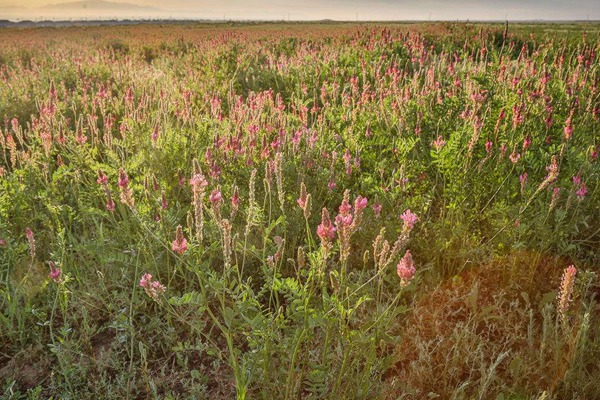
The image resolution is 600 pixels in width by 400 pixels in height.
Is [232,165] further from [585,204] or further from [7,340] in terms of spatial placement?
[585,204]

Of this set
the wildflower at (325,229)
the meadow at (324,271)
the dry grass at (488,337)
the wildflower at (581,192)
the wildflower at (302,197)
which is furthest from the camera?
the wildflower at (581,192)

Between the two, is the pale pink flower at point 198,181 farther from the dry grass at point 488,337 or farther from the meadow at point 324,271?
the dry grass at point 488,337

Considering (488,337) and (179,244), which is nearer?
(179,244)

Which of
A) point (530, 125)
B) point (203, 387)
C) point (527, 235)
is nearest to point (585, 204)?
point (527, 235)

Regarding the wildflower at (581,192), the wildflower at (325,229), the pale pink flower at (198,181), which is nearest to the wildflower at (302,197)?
the wildflower at (325,229)

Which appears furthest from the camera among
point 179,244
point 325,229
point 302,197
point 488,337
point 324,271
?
point 488,337

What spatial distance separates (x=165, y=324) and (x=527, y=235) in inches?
89.4

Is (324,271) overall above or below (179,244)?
below

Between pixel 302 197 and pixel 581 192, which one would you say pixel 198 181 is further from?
pixel 581 192

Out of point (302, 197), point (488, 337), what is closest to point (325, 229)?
point (302, 197)

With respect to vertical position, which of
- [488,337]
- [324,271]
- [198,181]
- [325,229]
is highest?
[198,181]

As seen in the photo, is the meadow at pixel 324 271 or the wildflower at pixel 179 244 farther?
the meadow at pixel 324 271

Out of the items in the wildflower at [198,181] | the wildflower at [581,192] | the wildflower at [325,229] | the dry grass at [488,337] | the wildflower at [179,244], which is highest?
the wildflower at [198,181]

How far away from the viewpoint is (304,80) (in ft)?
23.1
